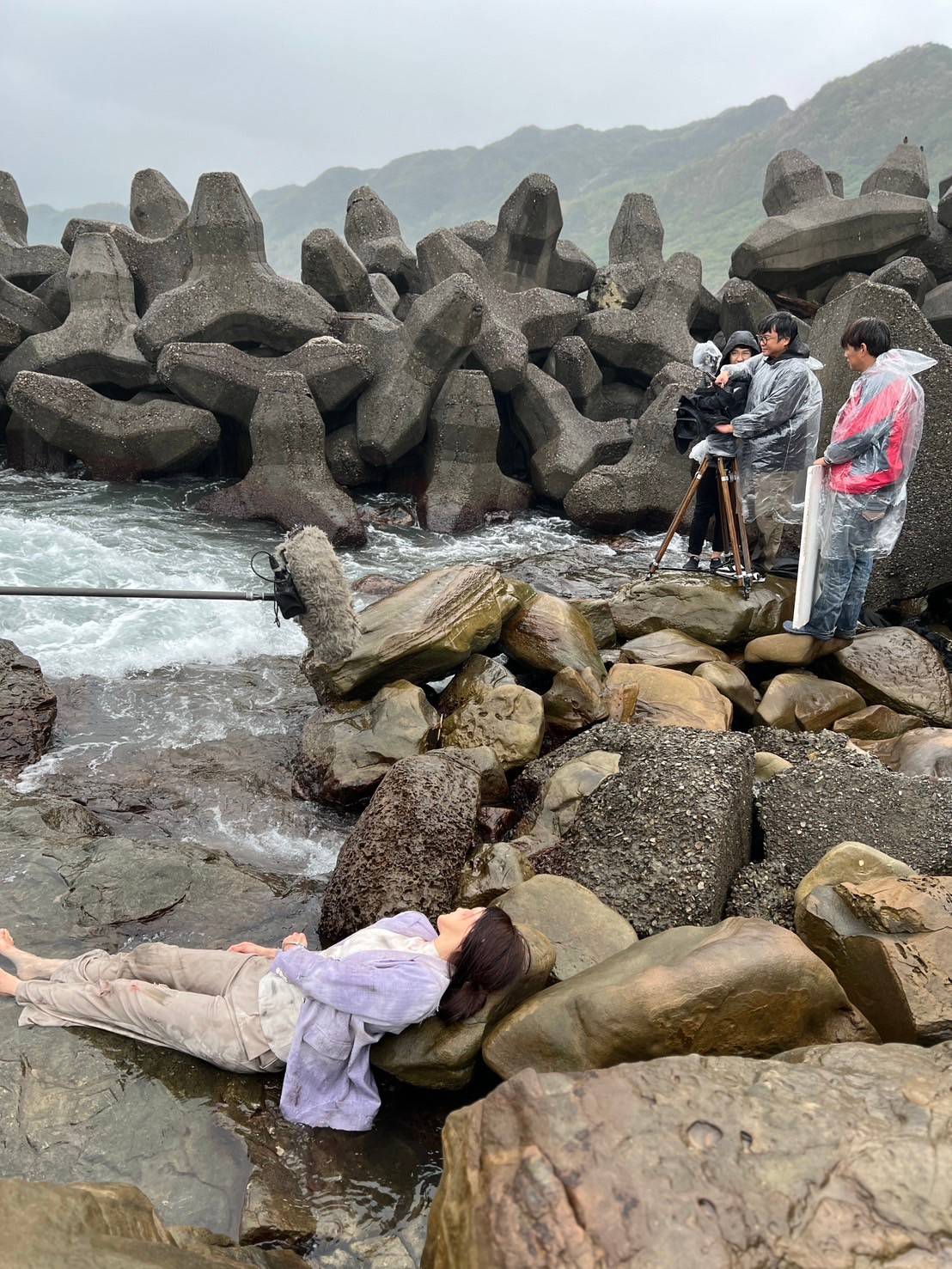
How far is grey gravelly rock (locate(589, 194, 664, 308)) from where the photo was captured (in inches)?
494

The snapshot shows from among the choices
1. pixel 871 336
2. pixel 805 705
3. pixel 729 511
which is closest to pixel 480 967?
pixel 805 705

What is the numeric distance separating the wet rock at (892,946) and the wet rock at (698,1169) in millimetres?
500

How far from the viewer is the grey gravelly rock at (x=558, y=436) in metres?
9.71

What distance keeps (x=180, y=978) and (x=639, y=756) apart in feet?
6.44

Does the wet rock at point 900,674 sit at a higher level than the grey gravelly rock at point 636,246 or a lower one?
lower

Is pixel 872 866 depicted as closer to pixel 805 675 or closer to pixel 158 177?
pixel 805 675

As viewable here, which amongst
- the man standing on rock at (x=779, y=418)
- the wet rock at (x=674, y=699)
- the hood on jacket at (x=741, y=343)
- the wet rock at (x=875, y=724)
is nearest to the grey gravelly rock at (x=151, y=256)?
the hood on jacket at (x=741, y=343)

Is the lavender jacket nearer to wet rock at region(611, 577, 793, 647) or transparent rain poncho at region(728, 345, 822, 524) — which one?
wet rock at region(611, 577, 793, 647)

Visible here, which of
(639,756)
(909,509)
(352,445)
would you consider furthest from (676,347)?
(639,756)

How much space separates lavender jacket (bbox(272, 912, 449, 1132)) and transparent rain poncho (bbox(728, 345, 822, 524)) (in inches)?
182

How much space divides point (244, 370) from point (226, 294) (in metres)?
1.13

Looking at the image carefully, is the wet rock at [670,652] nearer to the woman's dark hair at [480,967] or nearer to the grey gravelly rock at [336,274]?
the woman's dark hair at [480,967]

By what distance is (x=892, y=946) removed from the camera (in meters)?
2.29

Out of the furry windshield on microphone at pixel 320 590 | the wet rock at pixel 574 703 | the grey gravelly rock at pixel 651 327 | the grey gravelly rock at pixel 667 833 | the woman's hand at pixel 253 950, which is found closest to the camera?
the woman's hand at pixel 253 950
